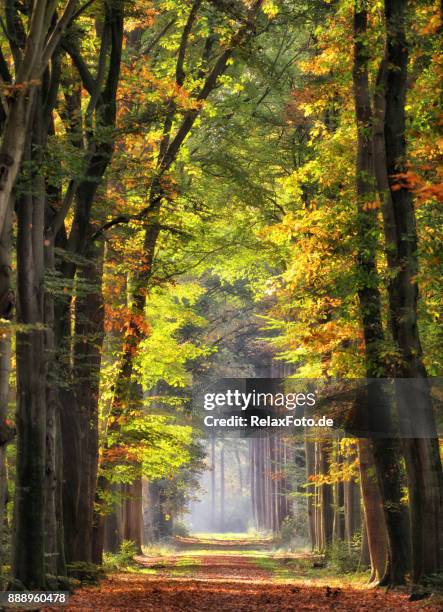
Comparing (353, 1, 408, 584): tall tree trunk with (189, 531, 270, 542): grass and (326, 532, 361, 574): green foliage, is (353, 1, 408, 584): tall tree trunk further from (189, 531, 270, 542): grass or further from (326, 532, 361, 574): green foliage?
(189, 531, 270, 542): grass

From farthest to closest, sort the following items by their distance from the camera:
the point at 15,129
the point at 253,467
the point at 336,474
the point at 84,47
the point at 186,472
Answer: the point at 253,467
the point at 186,472
the point at 336,474
the point at 84,47
the point at 15,129

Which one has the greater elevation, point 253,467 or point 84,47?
point 84,47

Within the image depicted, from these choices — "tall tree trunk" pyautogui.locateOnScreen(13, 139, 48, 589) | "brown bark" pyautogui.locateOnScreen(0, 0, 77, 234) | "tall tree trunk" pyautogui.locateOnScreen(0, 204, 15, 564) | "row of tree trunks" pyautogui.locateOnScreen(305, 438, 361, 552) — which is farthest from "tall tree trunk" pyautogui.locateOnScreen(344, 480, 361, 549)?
"brown bark" pyautogui.locateOnScreen(0, 0, 77, 234)

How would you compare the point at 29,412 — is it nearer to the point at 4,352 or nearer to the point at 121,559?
the point at 4,352

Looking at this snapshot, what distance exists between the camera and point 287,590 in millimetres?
17266

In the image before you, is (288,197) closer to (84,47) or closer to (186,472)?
(84,47)

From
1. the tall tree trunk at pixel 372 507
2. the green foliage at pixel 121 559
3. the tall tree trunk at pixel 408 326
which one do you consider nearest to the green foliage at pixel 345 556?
the tall tree trunk at pixel 372 507

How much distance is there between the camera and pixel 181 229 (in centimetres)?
1941

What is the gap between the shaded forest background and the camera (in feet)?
40.7

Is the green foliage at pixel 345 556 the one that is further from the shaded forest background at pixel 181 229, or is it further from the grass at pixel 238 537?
Result: the grass at pixel 238 537

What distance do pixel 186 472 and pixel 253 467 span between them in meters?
26.4

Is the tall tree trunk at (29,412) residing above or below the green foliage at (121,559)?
above

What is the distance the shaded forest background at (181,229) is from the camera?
12.4 m

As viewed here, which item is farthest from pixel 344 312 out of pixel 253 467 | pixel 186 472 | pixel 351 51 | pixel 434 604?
pixel 253 467
